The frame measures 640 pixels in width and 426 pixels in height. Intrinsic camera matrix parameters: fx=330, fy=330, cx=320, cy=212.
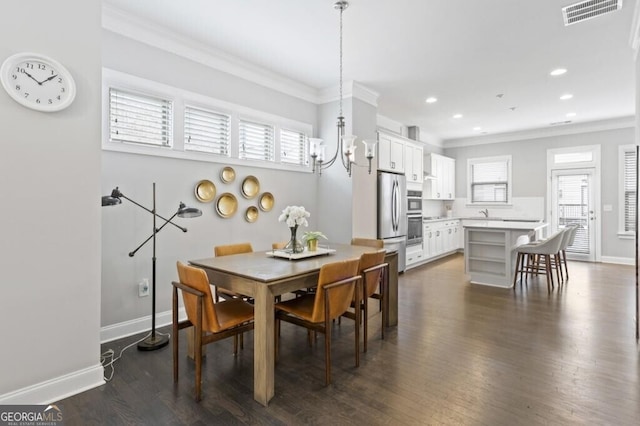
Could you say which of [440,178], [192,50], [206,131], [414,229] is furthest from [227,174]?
[440,178]

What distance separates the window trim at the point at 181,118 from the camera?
298 cm

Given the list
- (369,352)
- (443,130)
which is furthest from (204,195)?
(443,130)

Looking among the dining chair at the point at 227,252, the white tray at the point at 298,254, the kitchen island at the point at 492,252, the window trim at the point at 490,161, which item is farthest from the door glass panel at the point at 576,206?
the dining chair at the point at 227,252

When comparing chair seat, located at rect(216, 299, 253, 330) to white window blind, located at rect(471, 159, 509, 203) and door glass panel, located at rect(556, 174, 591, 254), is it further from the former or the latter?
door glass panel, located at rect(556, 174, 591, 254)

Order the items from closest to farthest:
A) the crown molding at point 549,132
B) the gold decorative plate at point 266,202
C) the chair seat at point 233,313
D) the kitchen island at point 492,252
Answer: the chair seat at point 233,313, the gold decorative plate at point 266,202, the kitchen island at point 492,252, the crown molding at point 549,132

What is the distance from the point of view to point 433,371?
8.14ft

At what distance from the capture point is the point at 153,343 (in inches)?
114

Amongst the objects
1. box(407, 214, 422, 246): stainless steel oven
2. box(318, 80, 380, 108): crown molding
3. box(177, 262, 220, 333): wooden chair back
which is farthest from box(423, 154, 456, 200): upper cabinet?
box(177, 262, 220, 333): wooden chair back

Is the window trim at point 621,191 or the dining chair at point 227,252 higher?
the window trim at point 621,191

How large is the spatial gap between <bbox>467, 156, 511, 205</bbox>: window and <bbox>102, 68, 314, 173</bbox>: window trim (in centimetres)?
584

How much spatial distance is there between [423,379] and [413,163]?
16.0ft

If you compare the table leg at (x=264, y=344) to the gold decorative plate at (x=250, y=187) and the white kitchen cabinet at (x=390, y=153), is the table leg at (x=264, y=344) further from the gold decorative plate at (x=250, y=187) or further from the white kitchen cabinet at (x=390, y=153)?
the white kitchen cabinet at (x=390, y=153)

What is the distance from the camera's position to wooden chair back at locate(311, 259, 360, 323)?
7.50 ft

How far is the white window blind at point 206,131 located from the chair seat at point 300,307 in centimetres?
207
